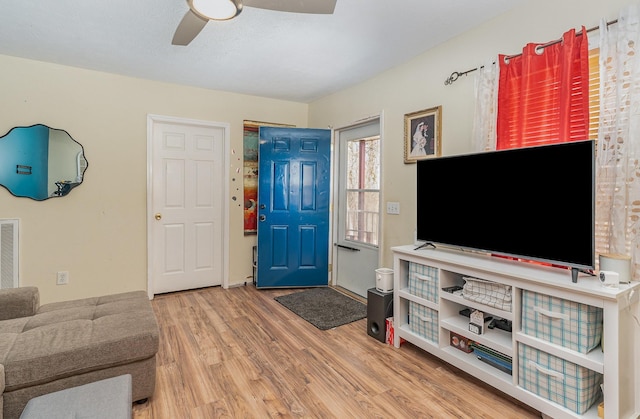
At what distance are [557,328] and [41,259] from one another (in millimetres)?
4167

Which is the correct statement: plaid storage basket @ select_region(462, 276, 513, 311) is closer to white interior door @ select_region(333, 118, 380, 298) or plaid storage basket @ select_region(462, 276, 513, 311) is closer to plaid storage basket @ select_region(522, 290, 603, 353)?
plaid storage basket @ select_region(522, 290, 603, 353)

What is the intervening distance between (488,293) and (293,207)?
255 centimetres

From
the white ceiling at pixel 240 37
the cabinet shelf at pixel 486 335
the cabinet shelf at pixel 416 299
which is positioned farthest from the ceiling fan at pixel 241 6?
the cabinet shelf at pixel 486 335

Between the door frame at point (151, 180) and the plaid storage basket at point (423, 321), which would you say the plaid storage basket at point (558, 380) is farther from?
the door frame at point (151, 180)

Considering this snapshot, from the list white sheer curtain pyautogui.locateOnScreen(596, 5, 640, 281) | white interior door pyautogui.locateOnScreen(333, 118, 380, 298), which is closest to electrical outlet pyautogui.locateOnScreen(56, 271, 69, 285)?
white interior door pyautogui.locateOnScreen(333, 118, 380, 298)

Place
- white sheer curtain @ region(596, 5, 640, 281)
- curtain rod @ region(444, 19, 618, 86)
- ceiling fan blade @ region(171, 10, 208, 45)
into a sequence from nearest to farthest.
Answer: white sheer curtain @ region(596, 5, 640, 281) → curtain rod @ region(444, 19, 618, 86) → ceiling fan blade @ region(171, 10, 208, 45)

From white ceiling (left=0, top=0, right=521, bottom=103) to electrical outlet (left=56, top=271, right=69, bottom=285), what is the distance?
2.05 meters

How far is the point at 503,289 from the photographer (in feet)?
6.17

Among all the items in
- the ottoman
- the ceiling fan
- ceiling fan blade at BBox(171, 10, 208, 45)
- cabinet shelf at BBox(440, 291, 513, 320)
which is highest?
ceiling fan blade at BBox(171, 10, 208, 45)

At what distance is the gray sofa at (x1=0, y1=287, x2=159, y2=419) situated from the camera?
58.6 inches

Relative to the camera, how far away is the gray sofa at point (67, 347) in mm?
1489

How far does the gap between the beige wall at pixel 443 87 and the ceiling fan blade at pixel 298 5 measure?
129 cm

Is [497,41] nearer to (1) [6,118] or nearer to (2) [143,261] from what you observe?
(2) [143,261]

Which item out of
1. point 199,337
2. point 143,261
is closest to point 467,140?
point 199,337
